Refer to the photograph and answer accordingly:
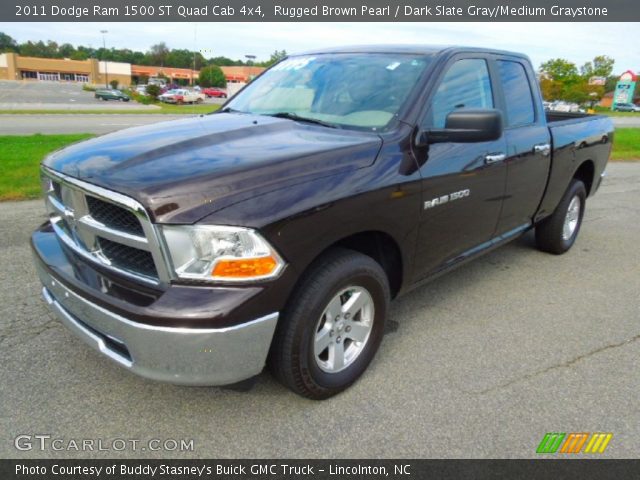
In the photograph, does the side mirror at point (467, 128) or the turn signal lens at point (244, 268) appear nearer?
the turn signal lens at point (244, 268)

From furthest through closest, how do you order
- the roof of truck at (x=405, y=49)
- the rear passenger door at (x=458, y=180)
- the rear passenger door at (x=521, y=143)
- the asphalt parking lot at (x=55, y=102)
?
the asphalt parking lot at (x=55, y=102), the rear passenger door at (x=521, y=143), the roof of truck at (x=405, y=49), the rear passenger door at (x=458, y=180)

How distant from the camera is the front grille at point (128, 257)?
2207mm

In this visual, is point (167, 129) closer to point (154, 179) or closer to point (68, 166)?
point (68, 166)

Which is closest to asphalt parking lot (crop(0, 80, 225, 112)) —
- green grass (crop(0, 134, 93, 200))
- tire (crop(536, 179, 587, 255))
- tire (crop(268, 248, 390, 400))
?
green grass (crop(0, 134, 93, 200))

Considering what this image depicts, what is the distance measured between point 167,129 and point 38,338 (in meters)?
1.52

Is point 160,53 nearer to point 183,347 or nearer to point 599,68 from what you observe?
point 599,68

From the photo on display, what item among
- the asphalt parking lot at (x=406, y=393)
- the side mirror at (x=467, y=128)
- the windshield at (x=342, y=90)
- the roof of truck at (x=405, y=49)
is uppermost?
the roof of truck at (x=405, y=49)

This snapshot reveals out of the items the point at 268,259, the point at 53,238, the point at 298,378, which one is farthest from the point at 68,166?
the point at 298,378

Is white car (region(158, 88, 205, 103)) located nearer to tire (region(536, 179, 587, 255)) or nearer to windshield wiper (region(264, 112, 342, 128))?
tire (region(536, 179, 587, 255))

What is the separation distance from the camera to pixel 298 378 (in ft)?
8.16

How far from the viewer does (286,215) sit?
2215 mm

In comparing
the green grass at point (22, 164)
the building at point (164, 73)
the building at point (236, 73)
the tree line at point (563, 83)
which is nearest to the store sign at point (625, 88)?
the tree line at point (563, 83)

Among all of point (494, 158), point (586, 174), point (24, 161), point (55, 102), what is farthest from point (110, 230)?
point (55, 102)

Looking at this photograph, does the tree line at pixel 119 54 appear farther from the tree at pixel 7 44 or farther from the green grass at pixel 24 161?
the green grass at pixel 24 161
